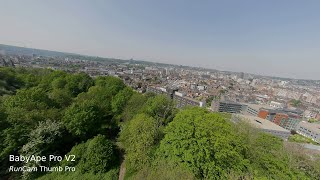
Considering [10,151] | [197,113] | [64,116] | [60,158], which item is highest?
[197,113]

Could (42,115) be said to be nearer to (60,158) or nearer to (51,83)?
(60,158)

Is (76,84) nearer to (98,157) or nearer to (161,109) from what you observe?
(161,109)

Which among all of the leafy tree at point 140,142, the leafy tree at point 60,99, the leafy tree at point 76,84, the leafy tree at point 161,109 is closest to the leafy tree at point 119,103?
the leafy tree at point 161,109

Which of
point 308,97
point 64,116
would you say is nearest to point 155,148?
point 64,116

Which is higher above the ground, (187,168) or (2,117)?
(2,117)

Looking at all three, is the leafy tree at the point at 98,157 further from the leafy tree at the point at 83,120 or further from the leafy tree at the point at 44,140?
the leafy tree at the point at 44,140

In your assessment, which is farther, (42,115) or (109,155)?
(42,115)

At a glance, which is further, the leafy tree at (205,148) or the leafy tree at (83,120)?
the leafy tree at (83,120)

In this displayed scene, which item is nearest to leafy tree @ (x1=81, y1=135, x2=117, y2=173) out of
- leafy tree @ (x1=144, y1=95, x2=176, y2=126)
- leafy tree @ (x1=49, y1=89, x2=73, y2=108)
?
leafy tree @ (x1=144, y1=95, x2=176, y2=126)

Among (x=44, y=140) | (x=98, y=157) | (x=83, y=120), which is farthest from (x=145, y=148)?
(x=44, y=140)
